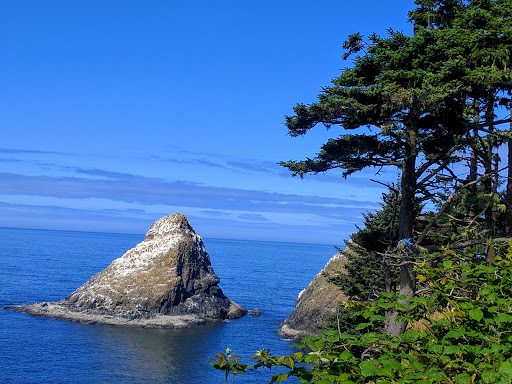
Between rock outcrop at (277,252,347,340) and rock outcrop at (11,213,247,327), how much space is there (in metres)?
15.1

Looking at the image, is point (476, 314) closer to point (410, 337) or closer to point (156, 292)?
point (410, 337)

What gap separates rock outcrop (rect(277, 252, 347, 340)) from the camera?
205 feet

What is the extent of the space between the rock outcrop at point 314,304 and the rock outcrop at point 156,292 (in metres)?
15.1

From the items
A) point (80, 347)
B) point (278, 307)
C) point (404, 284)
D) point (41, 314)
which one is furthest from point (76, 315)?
point (404, 284)

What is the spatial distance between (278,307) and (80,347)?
4367cm

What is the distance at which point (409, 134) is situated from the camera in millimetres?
15234

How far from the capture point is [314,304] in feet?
214

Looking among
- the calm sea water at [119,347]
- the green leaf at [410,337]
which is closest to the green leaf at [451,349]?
the green leaf at [410,337]

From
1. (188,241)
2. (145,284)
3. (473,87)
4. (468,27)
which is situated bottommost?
(145,284)

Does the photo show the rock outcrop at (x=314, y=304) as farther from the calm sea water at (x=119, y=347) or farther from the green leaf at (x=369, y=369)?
the green leaf at (x=369, y=369)

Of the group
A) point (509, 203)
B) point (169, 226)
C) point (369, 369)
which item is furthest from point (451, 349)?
point (169, 226)

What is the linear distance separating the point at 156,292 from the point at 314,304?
84.8 ft

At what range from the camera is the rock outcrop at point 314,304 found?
6262 cm

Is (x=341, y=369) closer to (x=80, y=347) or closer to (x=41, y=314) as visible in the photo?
(x=80, y=347)
